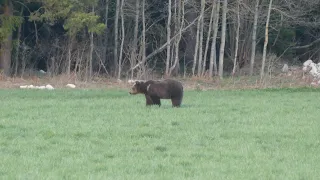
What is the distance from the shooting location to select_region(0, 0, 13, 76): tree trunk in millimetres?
40000

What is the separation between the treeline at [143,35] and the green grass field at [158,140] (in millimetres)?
13336

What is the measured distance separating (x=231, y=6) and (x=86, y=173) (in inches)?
1261

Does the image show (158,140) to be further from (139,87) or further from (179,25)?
(179,25)

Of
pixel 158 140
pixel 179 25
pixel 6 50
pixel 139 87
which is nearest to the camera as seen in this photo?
pixel 158 140

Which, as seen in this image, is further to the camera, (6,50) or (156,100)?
(6,50)

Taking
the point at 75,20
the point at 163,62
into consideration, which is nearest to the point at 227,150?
the point at 75,20

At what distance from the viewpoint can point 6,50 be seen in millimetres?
40750

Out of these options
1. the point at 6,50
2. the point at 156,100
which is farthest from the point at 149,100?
the point at 6,50

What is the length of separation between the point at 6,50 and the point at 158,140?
1023 inches

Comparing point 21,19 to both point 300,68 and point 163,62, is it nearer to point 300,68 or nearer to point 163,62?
point 163,62

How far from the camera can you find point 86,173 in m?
12.4

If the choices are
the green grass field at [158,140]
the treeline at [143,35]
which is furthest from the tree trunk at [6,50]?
the green grass field at [158,140]

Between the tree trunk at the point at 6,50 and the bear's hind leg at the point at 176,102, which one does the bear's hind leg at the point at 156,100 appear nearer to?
the bear's hind leg at the point at 176,102

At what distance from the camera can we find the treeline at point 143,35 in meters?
39.9
